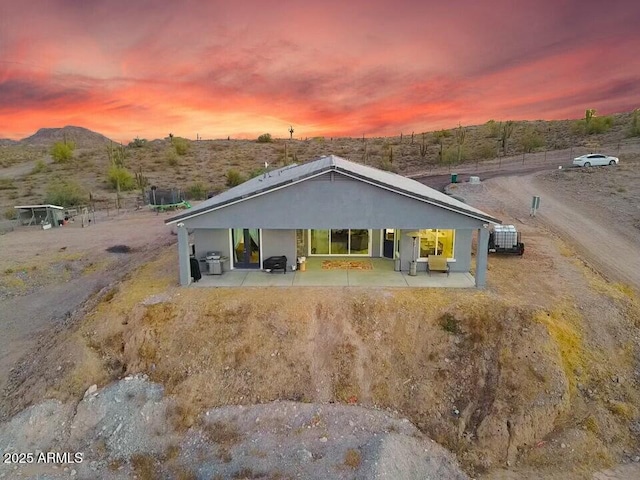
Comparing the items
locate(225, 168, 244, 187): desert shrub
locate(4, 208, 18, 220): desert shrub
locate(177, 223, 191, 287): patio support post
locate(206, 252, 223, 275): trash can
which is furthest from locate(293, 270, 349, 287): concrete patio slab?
locate(225, 168, 244, 187): desert shrub

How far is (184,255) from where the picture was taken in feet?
56.5

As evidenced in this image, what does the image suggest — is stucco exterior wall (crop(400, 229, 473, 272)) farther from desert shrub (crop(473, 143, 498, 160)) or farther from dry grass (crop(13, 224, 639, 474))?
desert shrub (crop(473, 143, 498, 160))

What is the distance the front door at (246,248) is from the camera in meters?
18.8

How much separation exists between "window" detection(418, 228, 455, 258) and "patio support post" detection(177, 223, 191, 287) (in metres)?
10.1

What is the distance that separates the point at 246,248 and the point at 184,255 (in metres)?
2.83

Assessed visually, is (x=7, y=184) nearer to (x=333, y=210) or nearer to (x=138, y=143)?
(x=138, y=143)

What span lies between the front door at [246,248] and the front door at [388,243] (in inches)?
246

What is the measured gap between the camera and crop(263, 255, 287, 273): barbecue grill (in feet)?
60.2

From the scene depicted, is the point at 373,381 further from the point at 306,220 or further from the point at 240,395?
the point at 306,220

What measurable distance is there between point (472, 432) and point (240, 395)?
712 centimetres

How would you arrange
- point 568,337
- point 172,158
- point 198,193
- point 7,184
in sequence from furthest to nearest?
point 172,158
point 7,184
point 198,193
point 568,337

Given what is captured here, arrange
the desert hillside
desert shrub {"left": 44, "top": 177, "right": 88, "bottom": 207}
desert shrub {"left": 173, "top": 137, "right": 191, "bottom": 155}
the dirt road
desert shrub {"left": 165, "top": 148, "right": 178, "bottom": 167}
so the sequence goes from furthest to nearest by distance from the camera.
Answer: desert shrub {"left": 173, "top": 137, "right": 191, "bottom": 155} → desert shrub {"left": 165, "top": 148, "right": 178, "bottom": 167} → the desert hillside → desert shrub {"left": 44, "top": 177, "right": 88, "bottom": 207} → the dirt road

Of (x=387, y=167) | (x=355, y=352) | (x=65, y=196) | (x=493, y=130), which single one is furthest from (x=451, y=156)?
(x=355, y=352)

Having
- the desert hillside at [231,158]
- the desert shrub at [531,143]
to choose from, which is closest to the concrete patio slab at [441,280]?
the desert hillside at [231,158]
